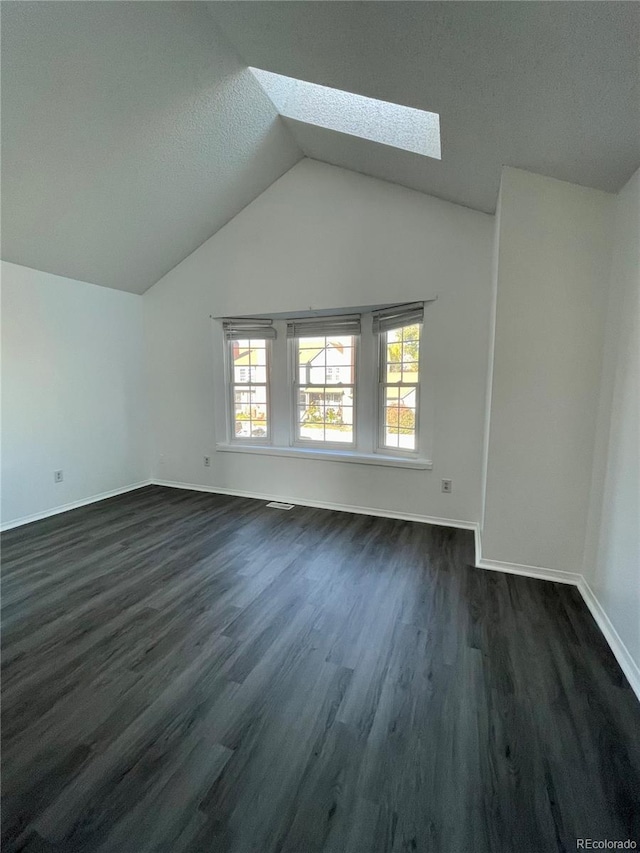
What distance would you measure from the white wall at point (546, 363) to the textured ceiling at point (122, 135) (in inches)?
78.5

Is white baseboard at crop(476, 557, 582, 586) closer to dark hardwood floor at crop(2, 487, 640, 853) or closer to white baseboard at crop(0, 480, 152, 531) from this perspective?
dark hardwood floor at crop(2, 487, 640, 853)

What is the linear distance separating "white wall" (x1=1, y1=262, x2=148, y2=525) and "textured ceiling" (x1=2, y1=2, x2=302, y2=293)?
Result: 320mm

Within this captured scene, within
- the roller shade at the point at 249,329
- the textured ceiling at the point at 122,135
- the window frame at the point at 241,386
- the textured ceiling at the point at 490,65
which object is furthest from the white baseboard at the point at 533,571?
the textured ceiling at the point at 122,135

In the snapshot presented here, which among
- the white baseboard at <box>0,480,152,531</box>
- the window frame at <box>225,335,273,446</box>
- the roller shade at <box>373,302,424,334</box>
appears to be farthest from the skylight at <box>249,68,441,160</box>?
the white baseboard at <box>0,480,152,531</box>

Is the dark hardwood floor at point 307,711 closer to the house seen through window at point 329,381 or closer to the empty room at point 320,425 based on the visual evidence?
the empty room at point 320,425

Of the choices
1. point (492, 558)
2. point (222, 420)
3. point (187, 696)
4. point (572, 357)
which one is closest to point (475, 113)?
point (572, 357)

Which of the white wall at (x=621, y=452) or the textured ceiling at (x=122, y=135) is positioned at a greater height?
the textured ceiling at (x=122, y=135)

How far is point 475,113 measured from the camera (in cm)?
181

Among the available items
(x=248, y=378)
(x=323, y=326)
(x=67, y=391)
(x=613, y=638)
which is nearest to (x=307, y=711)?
(x=613, y=638)

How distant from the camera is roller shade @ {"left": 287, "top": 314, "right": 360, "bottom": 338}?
3.64m

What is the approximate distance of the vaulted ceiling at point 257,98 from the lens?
1406 millimetres

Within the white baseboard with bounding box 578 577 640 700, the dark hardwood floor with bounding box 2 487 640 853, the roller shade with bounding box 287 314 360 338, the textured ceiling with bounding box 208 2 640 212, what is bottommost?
the dark hardwood floor with bounding box 2 487 640 853

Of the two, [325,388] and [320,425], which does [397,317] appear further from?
[320,425]

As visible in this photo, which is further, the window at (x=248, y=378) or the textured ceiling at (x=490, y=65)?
the window at (x=248, y=378)
